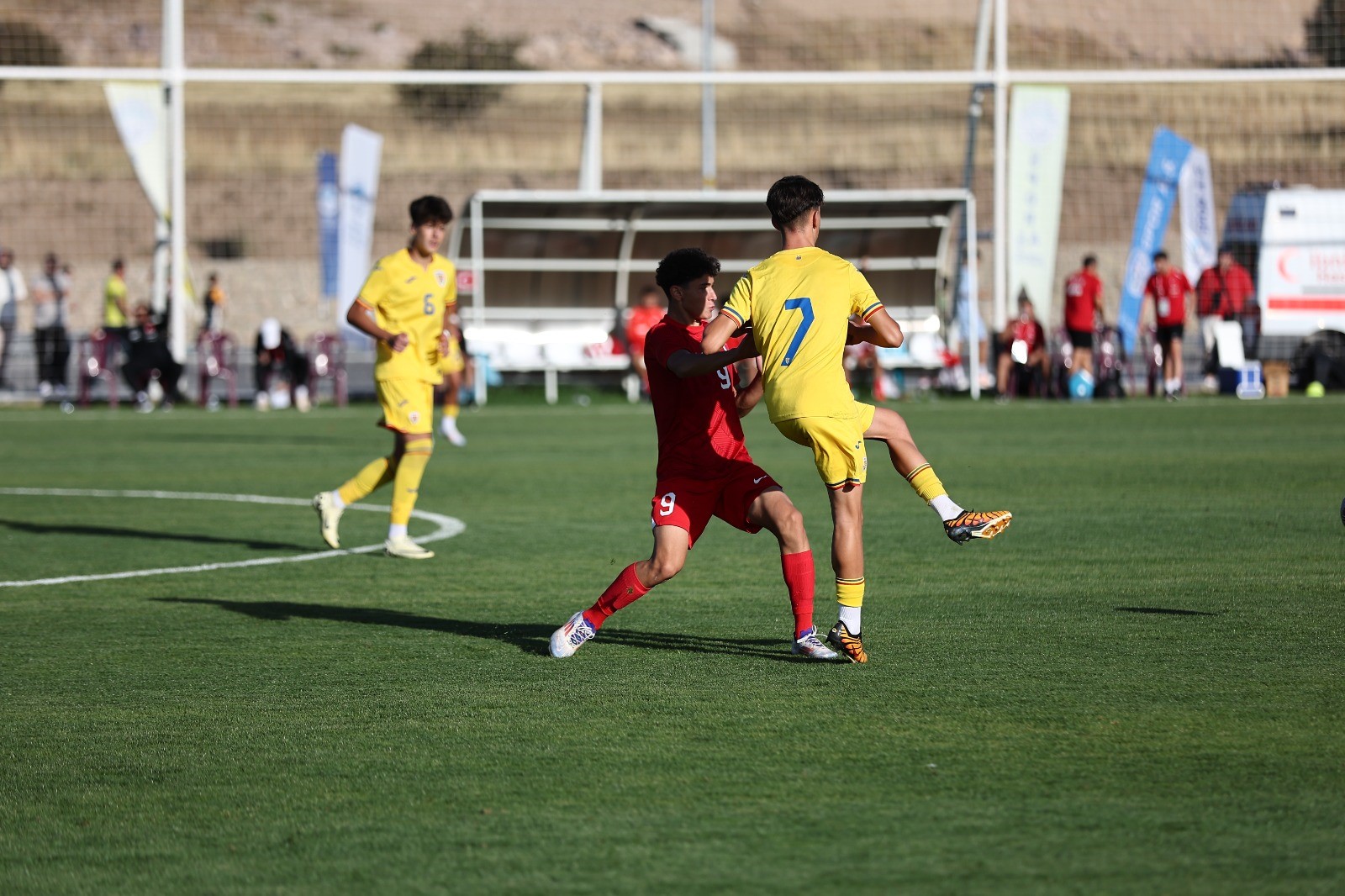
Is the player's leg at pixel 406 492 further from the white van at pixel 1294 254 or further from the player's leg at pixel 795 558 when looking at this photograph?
the white van at pixel 1294 254

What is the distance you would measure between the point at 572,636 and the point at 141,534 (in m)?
5.41

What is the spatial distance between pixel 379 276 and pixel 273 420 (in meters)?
12.1

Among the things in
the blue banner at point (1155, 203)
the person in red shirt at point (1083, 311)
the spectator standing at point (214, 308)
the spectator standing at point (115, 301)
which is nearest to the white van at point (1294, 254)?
the blue banner at point (1155, 203)

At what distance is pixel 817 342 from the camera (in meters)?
5.99

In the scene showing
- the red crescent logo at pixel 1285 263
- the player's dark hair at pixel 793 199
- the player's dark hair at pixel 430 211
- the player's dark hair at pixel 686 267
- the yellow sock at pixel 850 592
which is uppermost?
the red crescent logo at pixel 1285 263

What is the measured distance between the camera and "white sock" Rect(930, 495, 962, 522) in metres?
6.51

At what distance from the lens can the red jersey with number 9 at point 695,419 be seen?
6.22 m

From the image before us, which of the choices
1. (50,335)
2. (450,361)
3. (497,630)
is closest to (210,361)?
(50,335)

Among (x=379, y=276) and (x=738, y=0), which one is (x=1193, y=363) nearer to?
(x=379, y=276)

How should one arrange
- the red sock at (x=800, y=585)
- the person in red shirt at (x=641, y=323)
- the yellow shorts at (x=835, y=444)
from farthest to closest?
the person in red shirt at (x=641, y=323) < the red sock at (x=800, y=585) < the yellow shorts at (x=835, y=444)

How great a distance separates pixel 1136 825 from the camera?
3977 mm

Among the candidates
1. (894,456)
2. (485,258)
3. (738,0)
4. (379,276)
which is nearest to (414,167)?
(738,0)

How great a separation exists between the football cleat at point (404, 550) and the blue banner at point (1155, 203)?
1909 centimetres

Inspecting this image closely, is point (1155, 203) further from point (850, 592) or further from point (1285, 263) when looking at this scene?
point (850, 592)
